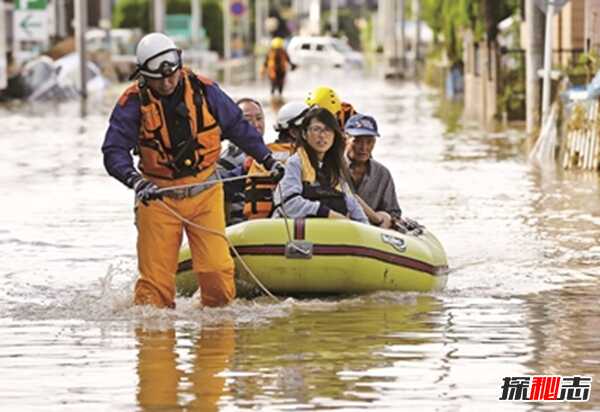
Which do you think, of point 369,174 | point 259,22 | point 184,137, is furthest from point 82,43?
point 259,22

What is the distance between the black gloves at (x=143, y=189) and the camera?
13.4 meters

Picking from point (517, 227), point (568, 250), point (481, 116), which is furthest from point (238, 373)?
point (481, 116)

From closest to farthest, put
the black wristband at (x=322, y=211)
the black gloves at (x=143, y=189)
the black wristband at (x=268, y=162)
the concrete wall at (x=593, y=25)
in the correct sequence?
1. the black gloves at (x=143, y=189)
2. the black wristband at (x=268, y=162)
3. the black wristband at (x=322, y=211)
4. the concrete wall at (x=593, y=25)

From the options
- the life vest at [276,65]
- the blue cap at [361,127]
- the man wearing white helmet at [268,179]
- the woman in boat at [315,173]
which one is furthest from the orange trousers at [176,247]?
the life vest at [276,65]

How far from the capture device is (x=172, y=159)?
13.7 m

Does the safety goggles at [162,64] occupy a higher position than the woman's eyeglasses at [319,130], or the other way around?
the safety goggles at [162,64]

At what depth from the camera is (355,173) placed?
1584cm

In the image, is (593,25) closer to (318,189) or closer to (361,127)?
(361,127)

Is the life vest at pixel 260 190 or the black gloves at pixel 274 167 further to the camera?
the life vest at pixel 260 190

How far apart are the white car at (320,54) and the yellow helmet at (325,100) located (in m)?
76.7

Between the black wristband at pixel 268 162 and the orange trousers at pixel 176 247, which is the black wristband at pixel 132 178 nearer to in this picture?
the orange trousers at pixel 176 247

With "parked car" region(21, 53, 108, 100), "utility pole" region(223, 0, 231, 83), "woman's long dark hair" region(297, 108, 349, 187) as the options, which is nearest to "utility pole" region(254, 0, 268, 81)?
"utility pole" region(223, 0, 231, 83)

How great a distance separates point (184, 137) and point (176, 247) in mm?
706

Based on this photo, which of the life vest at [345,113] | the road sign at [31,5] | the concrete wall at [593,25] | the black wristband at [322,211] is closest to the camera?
the black wristband at [322,211]
